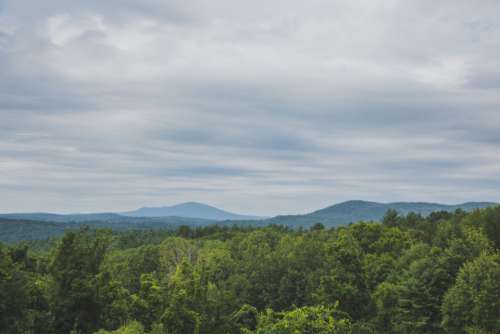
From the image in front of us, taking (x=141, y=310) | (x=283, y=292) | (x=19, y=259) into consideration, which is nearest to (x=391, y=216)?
(x=283, y=292)

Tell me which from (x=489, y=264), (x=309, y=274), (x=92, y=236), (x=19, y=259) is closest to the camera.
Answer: (x=92, y=236)

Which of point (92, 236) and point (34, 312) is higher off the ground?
point (92, 236)

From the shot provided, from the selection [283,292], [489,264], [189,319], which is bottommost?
[283,292]

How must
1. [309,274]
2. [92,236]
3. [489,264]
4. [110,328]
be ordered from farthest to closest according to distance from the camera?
[309,274] → [489,264] → [92,236] → [110,328]

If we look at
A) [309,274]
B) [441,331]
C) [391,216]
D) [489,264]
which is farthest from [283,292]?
[391,216]

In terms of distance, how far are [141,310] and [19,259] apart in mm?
28297

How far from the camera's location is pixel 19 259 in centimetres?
5131

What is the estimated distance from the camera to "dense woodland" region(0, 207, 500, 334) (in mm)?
27891

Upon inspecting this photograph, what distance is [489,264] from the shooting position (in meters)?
37.7

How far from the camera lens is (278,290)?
64.9 meters

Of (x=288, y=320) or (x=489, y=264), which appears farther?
(x=489, y=264)

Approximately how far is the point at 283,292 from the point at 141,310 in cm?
3706

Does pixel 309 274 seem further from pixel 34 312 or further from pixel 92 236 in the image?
pixel 34 312

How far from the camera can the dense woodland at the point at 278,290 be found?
2789 centimetres
